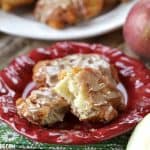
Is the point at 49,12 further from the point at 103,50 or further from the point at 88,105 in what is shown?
the point at 88,105

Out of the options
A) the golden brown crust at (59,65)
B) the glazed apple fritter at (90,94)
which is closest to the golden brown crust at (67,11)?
the golden brown crust at (59,65)

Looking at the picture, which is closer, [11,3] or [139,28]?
[139,28]

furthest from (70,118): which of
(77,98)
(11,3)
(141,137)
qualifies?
(11,3)

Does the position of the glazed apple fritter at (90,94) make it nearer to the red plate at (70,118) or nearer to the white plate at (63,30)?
→ the red plate at (70,118)

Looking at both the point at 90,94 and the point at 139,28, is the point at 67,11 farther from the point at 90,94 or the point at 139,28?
the point at 90,94

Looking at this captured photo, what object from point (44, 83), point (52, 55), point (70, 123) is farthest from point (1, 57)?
point (70, 123)

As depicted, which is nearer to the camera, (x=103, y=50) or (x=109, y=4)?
(x=103, y=50)
